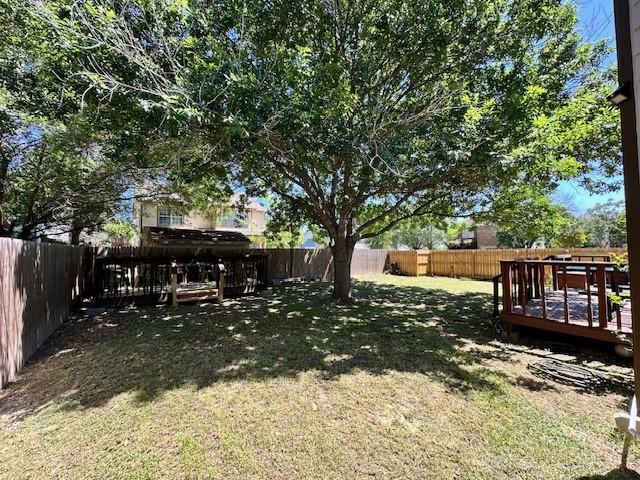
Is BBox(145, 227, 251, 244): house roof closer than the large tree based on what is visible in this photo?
No

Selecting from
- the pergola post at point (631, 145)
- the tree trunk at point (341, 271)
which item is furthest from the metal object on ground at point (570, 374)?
the tree trunk at point (341, 271)

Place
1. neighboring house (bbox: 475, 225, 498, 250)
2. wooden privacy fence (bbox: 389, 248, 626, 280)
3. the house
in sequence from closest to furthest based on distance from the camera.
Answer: the house → wooden privacy fence (bbox: 389, 248, 626, 280) → neighboring house (bbox: 475, 225, 498, 250)

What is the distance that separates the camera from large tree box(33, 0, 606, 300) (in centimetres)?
421

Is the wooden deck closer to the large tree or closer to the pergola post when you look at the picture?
the large tree

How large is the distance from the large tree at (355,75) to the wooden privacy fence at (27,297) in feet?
7.71

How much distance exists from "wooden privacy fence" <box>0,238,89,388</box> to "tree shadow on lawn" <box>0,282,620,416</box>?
245 mm

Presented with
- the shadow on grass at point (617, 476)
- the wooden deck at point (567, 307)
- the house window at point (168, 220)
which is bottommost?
the shadow on grass at point (617, 476)

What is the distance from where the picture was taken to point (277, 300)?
933 centimetres

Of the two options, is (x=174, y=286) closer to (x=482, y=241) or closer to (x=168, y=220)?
(x=168, y=220)

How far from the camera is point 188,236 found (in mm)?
15875

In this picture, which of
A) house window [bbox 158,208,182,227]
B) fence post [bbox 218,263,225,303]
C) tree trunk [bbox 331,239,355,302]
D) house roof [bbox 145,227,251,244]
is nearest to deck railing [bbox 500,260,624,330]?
tree trunk [bbox 331,239,355,302]

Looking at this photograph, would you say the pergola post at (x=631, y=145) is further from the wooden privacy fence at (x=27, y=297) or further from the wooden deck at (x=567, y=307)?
the wooden privacy fence at (x=27, y=297)

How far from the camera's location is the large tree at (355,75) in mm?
4215

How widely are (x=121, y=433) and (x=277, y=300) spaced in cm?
668
